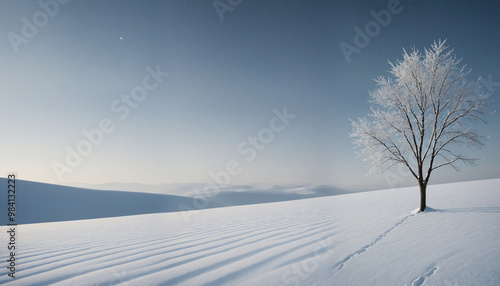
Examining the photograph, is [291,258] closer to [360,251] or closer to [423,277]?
[360,251]

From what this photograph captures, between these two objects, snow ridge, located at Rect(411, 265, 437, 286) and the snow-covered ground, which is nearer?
snow ridge, located at Rect(411, 265, 437, 286)

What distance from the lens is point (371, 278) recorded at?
2631 mm

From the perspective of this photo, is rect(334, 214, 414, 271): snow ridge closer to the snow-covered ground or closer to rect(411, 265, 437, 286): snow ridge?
the snow-covered ground

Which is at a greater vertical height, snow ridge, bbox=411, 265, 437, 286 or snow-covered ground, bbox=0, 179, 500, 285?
snow ridge, bbox=411, 265, 437, 286

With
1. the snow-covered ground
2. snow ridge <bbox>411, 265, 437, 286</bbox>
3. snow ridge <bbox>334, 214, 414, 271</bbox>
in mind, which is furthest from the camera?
snow ridge <bbox>334, 214, 414, 271</bbox>

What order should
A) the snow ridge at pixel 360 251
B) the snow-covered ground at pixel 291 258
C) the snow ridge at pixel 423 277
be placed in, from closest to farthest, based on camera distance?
the snow ridge at pixel 423 277, the snow-covered ground at pixel 291 258, the snow ridge at pixel 360 251

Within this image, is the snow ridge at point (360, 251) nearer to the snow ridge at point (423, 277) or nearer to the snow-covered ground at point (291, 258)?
the snow-covered ground at point (291, 258)

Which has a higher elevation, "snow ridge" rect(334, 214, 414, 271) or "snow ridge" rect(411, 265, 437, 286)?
"snow ridge" rect(411, 265, 437, 286)

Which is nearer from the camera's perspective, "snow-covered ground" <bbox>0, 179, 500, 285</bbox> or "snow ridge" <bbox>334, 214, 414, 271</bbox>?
"snow-covered ground" <bbox>0, 179, 500, 285</bbox>

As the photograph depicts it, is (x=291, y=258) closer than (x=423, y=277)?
No

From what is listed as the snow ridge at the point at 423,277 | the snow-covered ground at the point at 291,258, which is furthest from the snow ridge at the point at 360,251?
the snow ridge at the point at 423,277

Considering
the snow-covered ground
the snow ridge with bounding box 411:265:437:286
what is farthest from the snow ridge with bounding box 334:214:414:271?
the snow ridge with bounding box 411:265:437:286

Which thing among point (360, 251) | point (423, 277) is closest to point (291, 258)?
point (360, 251)

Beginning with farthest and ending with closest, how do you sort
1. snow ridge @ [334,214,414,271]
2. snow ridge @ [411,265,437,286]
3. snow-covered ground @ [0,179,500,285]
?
snow ridge @ [334,214,414,271] → snow-covered ground @ [0,179,500,285] → snow ridge @ [411,265,437,286]
